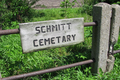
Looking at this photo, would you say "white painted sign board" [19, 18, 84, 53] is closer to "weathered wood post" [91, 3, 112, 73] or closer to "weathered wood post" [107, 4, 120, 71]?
"weathered wood post" [91, 3, 112, 73]

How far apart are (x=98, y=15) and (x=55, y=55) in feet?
4.10

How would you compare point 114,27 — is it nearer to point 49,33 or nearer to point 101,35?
point 101,35

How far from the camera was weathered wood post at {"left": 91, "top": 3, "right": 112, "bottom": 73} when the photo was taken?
4.98 ft

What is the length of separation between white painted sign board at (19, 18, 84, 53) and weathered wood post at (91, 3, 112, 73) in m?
0.24

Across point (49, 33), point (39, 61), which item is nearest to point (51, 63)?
point (39, 61)

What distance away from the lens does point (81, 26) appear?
59.7 inches

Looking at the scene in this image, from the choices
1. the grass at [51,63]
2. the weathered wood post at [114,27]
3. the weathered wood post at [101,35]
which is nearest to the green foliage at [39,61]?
the grass at [51,63]

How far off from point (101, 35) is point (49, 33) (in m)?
0.69

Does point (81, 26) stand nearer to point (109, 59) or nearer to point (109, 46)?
point (109, 46)

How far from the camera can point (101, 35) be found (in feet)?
5.19

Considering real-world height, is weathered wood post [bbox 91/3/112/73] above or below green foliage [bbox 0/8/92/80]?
above

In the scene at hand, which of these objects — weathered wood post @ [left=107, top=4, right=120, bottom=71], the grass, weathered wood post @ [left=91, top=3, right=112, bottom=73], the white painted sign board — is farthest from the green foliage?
the white painted sign board

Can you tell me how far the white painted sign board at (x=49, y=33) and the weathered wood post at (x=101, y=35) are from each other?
0.24 meters

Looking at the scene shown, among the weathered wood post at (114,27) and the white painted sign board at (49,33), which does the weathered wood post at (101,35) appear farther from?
the white painted sign board at (49,33)
